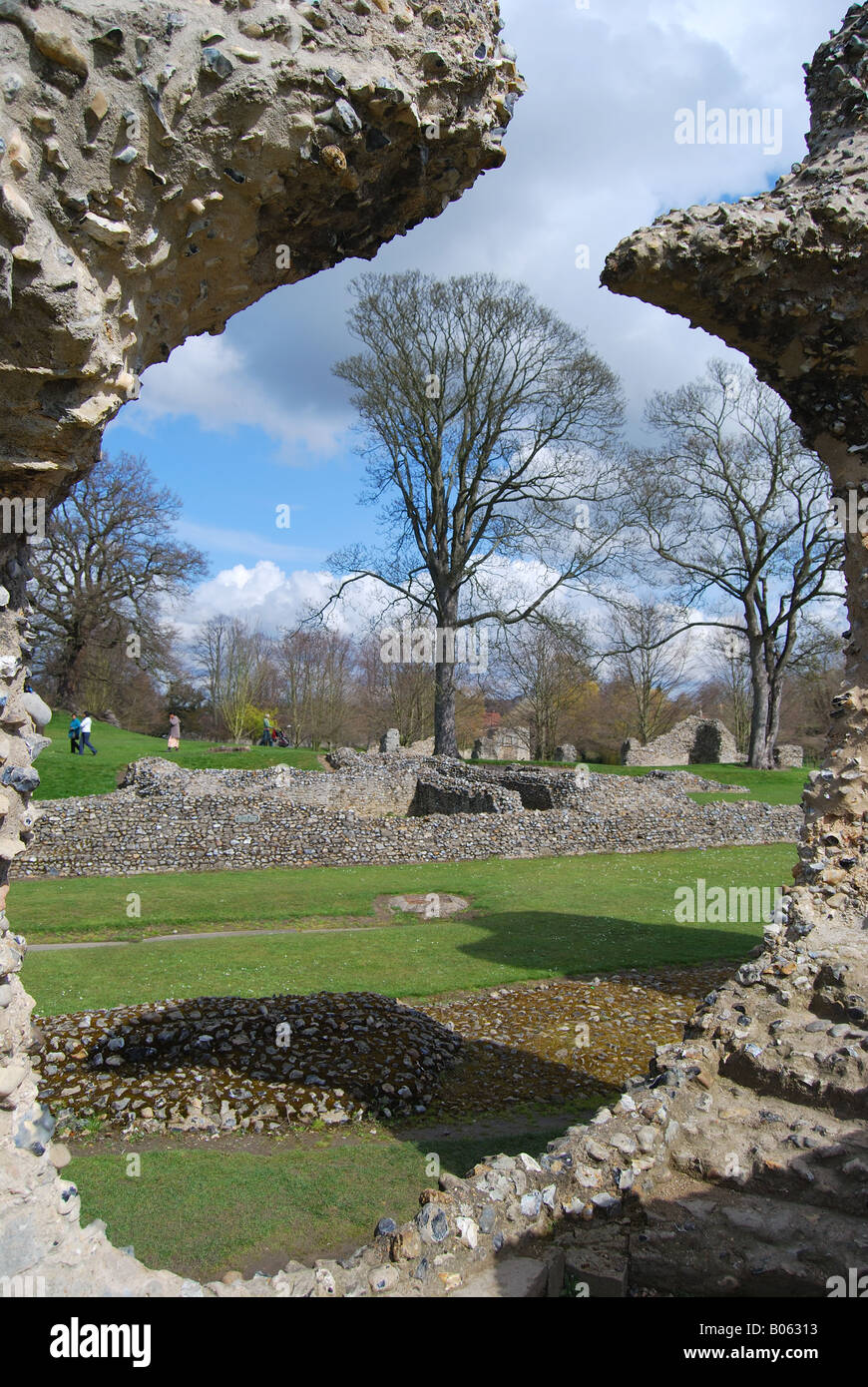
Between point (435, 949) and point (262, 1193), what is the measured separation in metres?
5.65

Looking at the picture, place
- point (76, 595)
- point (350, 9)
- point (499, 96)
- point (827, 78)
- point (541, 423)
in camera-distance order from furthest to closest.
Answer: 1. point (76, 595)
2. point (541, 423)
3. point (827, 78)
4. point (499, 96)
5. point (350, 9)

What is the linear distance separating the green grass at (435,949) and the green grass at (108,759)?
299 inches

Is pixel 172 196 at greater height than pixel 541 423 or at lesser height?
lesser

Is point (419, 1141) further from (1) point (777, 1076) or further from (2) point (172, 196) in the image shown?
(2) point (172, 196)

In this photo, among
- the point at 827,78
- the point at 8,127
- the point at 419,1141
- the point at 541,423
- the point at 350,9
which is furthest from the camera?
the point at 541,423

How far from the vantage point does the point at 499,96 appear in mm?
4082

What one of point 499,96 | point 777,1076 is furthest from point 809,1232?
point 499,96

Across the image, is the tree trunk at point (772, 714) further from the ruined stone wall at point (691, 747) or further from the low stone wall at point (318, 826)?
the low stone wall at point (318, 826)

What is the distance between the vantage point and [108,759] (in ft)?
79.2

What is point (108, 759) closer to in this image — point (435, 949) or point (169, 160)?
point (435, 949)

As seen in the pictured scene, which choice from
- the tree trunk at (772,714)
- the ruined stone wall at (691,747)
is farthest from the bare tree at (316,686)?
the tree trunk at (772,714)

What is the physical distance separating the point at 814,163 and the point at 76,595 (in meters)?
30.9

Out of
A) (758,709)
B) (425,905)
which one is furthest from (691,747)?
(425,905)

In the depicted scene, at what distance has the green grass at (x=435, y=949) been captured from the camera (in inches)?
345
